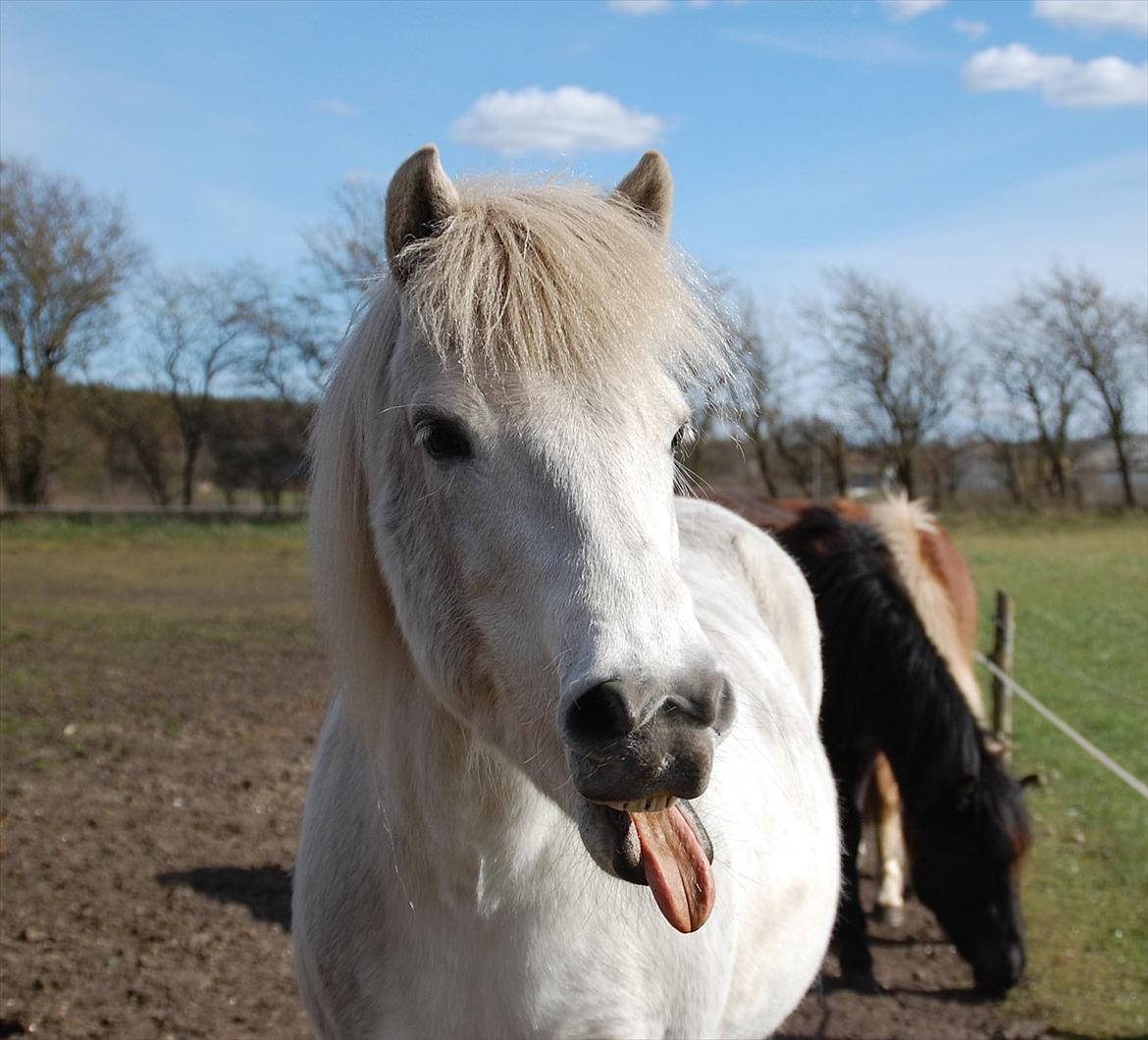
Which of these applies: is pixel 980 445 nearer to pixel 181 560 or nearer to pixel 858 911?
pixel 181 560

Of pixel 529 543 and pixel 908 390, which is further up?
pixel 908 390

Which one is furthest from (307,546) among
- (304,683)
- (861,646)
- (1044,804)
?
(304,683)

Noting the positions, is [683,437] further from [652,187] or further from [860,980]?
[860,980]

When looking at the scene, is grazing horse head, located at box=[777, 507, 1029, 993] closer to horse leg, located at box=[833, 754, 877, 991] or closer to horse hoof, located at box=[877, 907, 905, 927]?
horse leg, located at box=[833, 754, 877, 991]

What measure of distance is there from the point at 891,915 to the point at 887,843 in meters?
0.42

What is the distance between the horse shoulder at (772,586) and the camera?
371 cm

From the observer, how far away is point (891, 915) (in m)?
5.52

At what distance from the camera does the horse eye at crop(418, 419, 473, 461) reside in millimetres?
1629

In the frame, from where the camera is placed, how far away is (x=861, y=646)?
186 inches

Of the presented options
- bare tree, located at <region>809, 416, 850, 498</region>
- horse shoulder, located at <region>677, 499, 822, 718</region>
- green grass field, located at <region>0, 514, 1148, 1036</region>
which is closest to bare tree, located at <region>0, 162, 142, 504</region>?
green grass field, located at <region>0, 514, 1148, 1036</region>

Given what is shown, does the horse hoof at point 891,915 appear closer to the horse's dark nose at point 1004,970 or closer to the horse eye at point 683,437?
the horse's dark nose at point 1004,970

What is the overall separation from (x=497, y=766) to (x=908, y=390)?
33439 millimetres

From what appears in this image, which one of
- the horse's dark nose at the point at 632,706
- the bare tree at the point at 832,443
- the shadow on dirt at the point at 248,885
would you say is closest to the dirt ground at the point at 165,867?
the shadow on dirt at the point at 248,885

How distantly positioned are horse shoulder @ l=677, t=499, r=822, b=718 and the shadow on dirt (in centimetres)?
264
